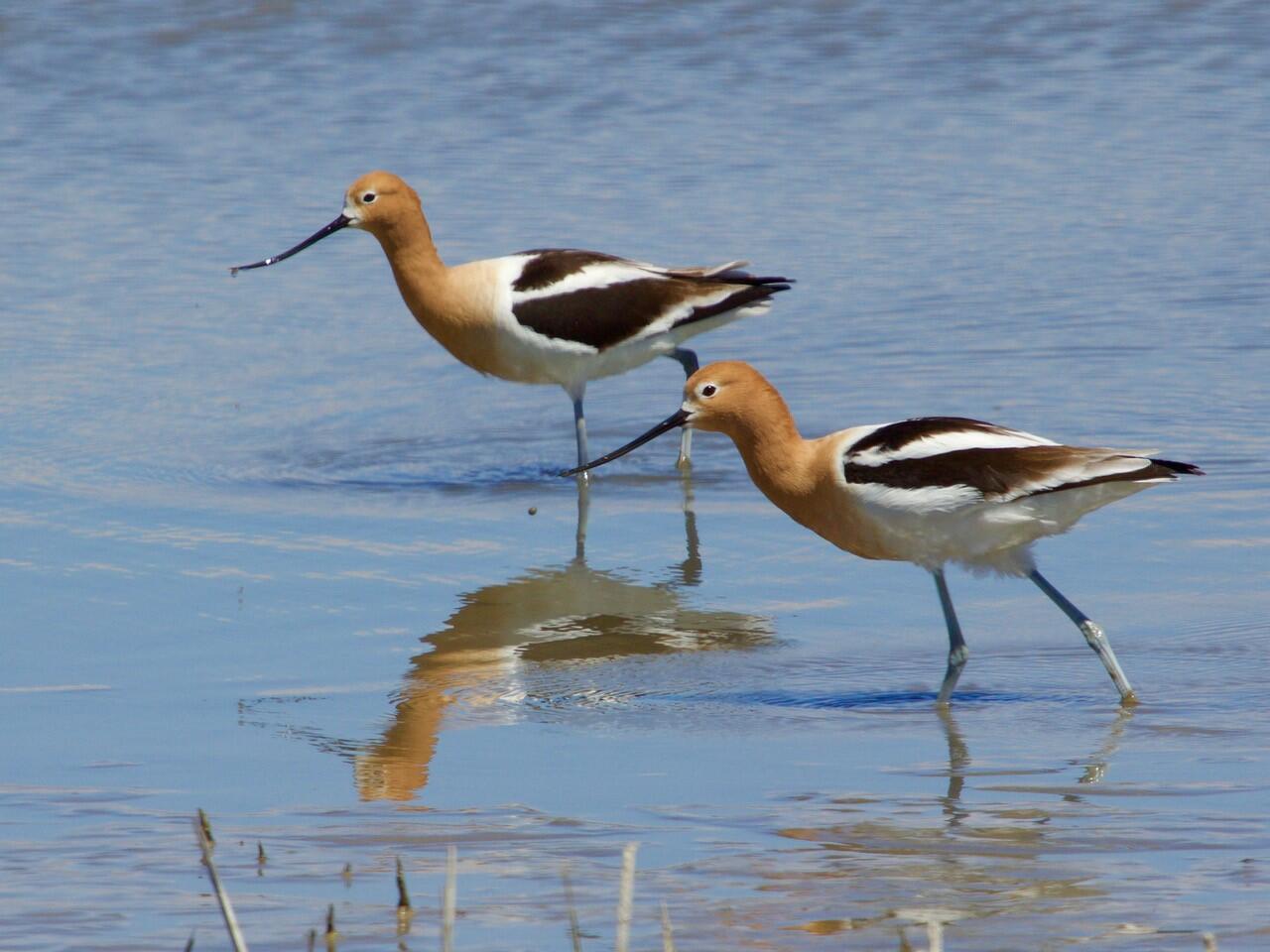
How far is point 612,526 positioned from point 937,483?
2.51 metres

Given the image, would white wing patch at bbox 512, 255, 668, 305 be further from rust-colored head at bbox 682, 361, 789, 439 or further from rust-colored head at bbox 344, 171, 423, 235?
rust-colored head at bbox 682, 361, 789, 439

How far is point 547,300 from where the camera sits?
30.2 feet

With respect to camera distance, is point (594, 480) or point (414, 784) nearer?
point (414, 784)

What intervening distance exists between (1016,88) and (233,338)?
7674 mm

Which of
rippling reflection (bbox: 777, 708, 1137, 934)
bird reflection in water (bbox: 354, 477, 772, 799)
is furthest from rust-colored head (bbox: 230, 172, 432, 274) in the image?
rippling reflection (bbox: 777, 708, 1137, 934)

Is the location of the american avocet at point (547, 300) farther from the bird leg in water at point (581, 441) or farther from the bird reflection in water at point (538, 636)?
the bird reflection in water at point (538, 636)

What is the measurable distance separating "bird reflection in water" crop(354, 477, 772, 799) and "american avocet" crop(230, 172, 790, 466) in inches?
70.9

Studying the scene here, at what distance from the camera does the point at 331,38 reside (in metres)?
17.6

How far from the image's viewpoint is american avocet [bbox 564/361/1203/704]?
5727 mm

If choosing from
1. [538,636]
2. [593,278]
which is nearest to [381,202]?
[593,278]

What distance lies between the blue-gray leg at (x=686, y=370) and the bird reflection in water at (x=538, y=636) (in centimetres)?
122

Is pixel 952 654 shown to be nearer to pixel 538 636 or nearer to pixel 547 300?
pixel 538 636

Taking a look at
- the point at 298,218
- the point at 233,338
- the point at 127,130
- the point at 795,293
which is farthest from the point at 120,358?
the point at 127,130

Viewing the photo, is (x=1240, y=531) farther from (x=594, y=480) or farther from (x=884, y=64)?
(x=884, y=64)
